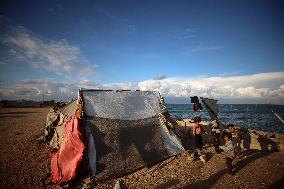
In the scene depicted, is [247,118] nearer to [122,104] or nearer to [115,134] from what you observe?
[122,104]

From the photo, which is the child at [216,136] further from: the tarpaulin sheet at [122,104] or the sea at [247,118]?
the tarpaulin sheet at [122,104]

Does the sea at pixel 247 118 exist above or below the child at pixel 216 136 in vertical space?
below

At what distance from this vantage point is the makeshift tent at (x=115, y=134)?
374 inches

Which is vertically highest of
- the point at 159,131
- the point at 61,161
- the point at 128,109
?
the point at 128,109

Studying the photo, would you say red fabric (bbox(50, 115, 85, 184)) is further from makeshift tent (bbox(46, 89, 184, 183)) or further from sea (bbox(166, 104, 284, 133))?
sea (bbox(166, 104, 284, 133))

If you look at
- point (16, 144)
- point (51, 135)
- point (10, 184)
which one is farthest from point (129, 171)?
point (16, 144)

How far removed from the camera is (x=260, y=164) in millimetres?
10641

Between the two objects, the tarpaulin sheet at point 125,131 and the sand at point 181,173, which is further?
the tarpaulin sheet at point 125,131

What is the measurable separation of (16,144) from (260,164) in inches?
592

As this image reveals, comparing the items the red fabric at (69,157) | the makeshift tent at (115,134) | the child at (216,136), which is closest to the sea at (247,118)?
the child at (216,136)

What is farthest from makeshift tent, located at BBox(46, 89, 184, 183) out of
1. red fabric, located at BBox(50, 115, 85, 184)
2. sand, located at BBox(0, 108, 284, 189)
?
sand, located at BBox(0, 108, 284, 189)

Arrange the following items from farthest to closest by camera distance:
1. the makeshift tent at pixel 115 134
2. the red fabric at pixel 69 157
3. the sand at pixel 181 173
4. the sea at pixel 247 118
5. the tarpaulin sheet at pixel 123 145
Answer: the sea at pixel 247 118 < the tarpaulin sheet at pixel 123 145 < the makeshift tent at pixel 115 134 < the red fabric at pixel 69 157 < the sand at pixel 181 173

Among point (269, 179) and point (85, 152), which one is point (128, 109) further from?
point (269, 179)

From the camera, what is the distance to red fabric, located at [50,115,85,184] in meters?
9.17
